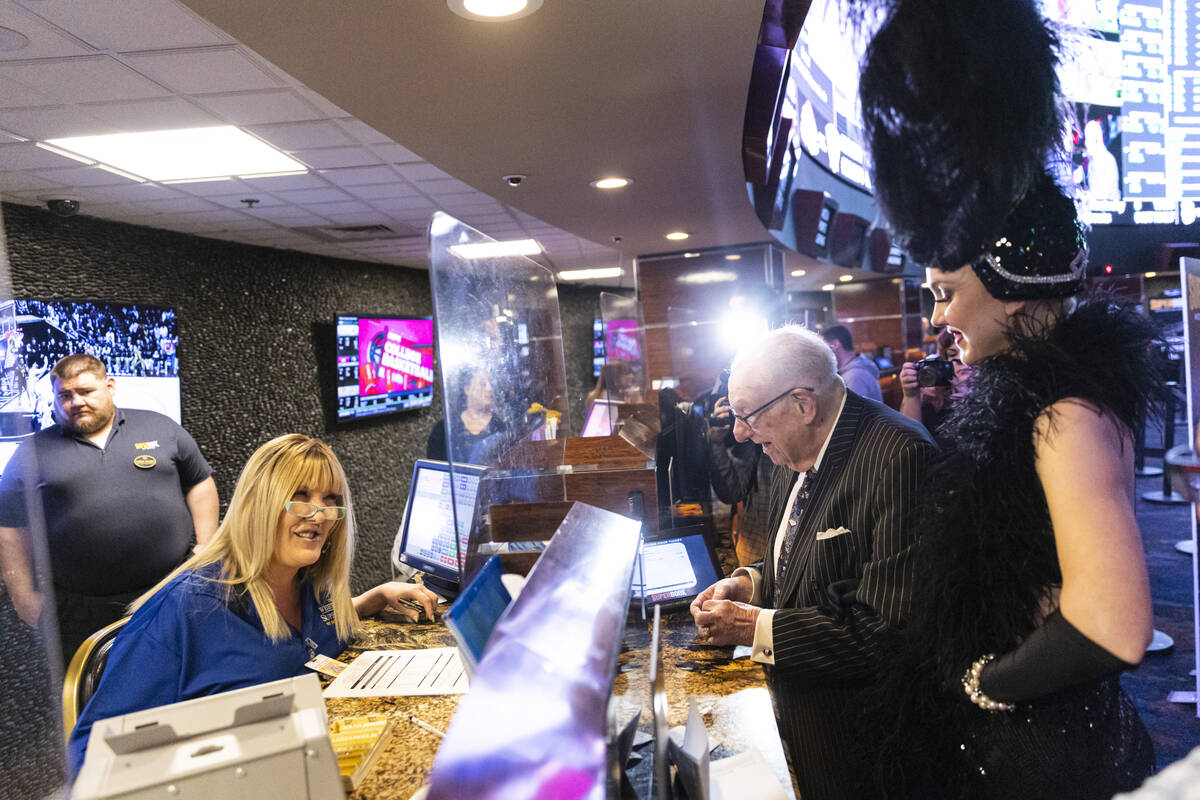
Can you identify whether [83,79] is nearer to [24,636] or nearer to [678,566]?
[24,636]

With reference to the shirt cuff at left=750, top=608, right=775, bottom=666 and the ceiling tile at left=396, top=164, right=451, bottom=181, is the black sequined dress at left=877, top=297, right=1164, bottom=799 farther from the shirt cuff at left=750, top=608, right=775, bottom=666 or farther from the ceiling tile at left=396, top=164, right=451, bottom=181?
the ceiling tile at left=396, top=164, right=451, bottom=181

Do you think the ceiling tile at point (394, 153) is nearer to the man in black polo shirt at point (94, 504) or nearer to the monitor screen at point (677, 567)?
the man in black polo shirt at point (94, 504)

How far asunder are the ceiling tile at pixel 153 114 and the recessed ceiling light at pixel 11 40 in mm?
544

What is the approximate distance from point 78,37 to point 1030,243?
9.01 feet

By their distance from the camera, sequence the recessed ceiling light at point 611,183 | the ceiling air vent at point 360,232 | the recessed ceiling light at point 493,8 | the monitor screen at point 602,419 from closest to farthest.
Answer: the recessed ceiling light at point 493,8, the recessed ceiling light at point 611,183, the monitor screen at point 602,419, the ceiling air vent at point 360,232

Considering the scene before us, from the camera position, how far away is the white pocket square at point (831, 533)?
1.52 metres

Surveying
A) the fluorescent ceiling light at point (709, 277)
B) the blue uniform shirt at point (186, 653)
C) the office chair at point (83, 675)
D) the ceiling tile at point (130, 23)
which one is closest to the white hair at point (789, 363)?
the blue uniform shirt at point (186, 653)

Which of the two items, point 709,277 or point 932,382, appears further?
point 709,277

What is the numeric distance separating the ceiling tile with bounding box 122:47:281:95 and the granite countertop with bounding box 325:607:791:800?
2038 mm

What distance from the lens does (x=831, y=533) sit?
1.53 metres

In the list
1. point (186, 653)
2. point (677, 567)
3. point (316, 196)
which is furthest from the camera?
point (316, 196)

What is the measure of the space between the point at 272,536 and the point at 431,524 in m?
0.69

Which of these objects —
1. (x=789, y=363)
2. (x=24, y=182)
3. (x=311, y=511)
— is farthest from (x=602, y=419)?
(x=24, y=182)

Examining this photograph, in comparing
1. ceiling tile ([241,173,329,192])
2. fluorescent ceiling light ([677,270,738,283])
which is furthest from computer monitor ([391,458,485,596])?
fluorescent ceiling light ([677,270,738,283])
